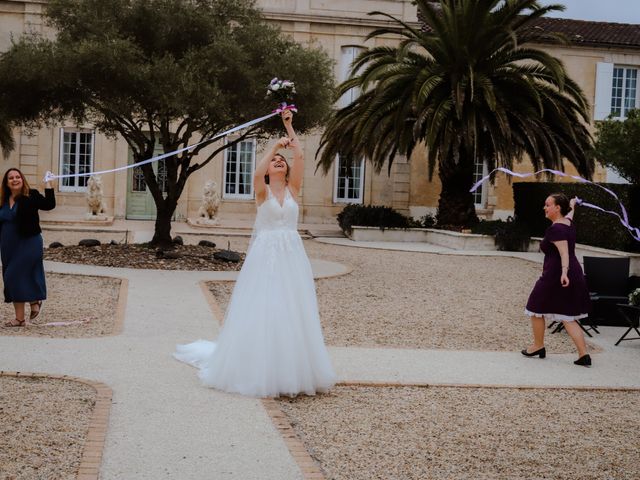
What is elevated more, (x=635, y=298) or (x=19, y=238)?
(x=19, y=238)

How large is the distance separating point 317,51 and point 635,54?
18.1 m

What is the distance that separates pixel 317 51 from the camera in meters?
16.7

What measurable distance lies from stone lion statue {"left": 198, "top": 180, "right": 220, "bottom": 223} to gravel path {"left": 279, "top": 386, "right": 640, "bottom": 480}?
63.9 feet

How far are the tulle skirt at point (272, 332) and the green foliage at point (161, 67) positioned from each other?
26.4 ft

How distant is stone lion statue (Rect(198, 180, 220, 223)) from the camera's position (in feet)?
85.6

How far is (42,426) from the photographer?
5562 millimetres

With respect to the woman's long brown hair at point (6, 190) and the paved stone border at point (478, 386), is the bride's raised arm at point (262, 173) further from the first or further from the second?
the woman's long brown hair at point (6, 190)

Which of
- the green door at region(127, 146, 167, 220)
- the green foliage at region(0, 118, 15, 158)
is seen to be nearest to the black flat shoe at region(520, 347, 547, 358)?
the green foliage at region(0, 118, 15, 158)

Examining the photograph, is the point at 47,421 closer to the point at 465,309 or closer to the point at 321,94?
the point at 465,309

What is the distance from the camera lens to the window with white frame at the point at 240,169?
28.9m

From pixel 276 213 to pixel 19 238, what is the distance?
3.69 meters

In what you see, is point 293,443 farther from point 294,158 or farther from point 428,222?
point 428,222

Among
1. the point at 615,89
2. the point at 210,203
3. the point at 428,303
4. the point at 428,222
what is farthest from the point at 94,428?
the point at 615,89

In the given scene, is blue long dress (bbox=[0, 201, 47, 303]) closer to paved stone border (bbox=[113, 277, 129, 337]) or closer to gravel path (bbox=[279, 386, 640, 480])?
paved stone border (bbox=[113, 277, 129, 337])
